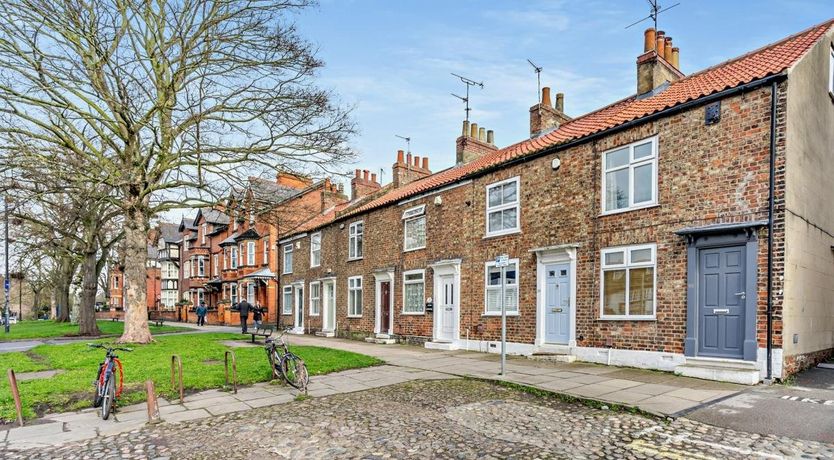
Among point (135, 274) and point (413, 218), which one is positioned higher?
point (413, 218)

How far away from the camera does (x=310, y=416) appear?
7516 millimetres

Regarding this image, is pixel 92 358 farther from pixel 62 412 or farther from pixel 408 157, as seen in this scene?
pixel 408 157

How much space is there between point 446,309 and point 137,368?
9.31 metres

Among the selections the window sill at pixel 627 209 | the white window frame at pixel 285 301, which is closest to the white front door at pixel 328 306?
the white window frame at pixel 285 301

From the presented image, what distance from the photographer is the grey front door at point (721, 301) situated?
970 centimetres

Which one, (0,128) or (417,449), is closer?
(417,449)

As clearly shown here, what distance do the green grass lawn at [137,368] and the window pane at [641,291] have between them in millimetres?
6284

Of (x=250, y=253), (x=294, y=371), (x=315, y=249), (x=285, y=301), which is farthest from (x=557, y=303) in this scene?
(x=250, y=253)

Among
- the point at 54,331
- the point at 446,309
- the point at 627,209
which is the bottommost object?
the point at 54,331

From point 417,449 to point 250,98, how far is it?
543 inches

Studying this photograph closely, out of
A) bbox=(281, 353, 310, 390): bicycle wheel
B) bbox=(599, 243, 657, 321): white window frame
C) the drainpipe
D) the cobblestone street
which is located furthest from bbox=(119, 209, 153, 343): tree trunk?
the drainpipe

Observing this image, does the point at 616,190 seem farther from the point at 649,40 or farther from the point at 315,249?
the point at 315,249

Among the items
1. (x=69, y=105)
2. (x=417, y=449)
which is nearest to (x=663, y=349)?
(x=417, y=449)

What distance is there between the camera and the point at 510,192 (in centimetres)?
1516
